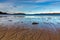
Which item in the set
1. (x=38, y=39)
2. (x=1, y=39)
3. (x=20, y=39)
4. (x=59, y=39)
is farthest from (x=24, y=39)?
(x=59, y=39)

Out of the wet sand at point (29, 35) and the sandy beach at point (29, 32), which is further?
the sandy beach at point (29, 32)

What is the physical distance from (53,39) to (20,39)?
54.3 inches

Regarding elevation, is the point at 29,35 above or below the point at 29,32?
above

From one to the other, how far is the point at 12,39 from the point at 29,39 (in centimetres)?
70

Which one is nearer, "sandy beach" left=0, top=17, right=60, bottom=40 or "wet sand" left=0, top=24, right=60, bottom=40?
"wet sand" left=0, top=24, right=60, bottom=40

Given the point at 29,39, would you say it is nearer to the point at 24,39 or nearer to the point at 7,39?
the point at 24,39

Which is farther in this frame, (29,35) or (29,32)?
(29,32)

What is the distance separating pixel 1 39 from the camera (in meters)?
5.68

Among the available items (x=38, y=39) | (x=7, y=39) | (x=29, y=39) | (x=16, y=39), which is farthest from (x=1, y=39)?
(x=38, y=39)

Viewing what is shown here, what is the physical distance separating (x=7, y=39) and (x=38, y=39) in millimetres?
1290

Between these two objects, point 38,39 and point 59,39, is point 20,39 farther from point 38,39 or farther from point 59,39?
point 59,39

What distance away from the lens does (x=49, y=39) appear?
19.0 ft

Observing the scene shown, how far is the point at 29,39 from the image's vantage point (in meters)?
5.71

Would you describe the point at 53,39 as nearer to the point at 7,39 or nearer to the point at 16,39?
the point at 16,39
